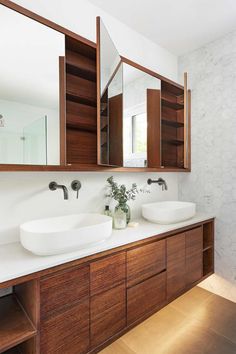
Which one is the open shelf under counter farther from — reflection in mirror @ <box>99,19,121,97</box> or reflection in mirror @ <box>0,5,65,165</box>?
reflection in mirror @ <box>0,5,65,165</box>

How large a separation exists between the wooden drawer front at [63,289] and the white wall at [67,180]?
48cm

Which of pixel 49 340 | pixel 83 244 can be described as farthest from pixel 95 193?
pixel 49 340

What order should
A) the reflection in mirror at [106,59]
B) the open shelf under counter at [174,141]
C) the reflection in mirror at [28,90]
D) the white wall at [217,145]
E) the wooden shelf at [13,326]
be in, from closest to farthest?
1. the wooden shelf at [13,326]
2. the reflection in mirror at [28,90]
3. the reflection in mirror at [106,59]
4. the white wall at [217,145]
5. the open shelf under counter at [174,141]

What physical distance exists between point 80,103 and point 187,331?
2014 millimetres

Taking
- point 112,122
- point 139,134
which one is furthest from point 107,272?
point 139,134

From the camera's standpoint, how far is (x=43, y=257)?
1174 millimetres

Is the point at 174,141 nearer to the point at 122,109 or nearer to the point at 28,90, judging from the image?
the point at 122,109

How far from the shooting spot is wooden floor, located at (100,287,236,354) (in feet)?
5.12

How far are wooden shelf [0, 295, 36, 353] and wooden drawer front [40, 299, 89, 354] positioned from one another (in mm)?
84

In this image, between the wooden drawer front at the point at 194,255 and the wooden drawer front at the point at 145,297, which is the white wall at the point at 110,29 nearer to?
the wooden drawer front at the point at 194,255

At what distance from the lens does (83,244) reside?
1245mm

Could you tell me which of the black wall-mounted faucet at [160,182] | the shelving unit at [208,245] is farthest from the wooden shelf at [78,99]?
the shelving unit at [208,245]

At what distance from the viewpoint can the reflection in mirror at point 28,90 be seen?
4.29 ft

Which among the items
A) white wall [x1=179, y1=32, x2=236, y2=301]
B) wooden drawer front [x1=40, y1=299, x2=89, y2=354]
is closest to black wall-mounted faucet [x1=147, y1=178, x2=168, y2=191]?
white wall [x1=179, y1=32, x2=236, y2=301]
